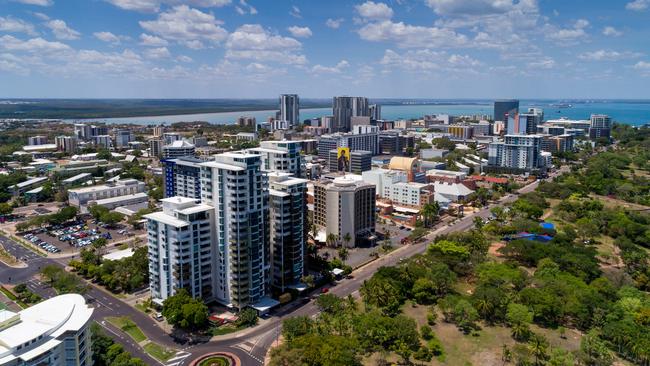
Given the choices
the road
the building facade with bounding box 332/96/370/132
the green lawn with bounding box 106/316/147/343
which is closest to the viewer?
the road

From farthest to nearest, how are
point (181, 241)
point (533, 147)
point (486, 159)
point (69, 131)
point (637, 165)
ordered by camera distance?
point (69, 131) → point (486, 159) → point (637, 165) → point (533, 147) → point (181, 241)

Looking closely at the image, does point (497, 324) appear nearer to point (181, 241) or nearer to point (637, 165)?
point (181, 241)

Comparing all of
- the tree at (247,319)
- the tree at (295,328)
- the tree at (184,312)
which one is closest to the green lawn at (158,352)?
the tree at (184,312)

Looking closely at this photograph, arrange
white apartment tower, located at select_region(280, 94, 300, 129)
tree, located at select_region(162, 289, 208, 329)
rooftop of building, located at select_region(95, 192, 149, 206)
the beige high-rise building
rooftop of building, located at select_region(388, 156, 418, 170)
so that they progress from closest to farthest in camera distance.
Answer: tree, located at select_region(162, 289, 208, 329), the beige high-rise building, rooftop of building, located at select_region(95, 192, 149, 206), rooftop of building, located at select_region(388, 156, 418, 170), white apartment tower, located at select_region(280, 94, 300, 129)

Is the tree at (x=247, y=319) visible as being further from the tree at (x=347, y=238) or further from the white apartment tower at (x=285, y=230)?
the tree at (x=347, y=238)

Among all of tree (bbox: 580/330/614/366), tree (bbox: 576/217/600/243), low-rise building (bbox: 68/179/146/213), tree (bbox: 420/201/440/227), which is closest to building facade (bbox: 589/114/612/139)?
tree (bbox: 576/217/600/243)

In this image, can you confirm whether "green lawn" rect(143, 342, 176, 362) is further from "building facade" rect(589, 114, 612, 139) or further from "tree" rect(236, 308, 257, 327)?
"building facade" rect(589, 114, 612, 139)

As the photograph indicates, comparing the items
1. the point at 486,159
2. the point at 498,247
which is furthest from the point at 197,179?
the point at 486,159
